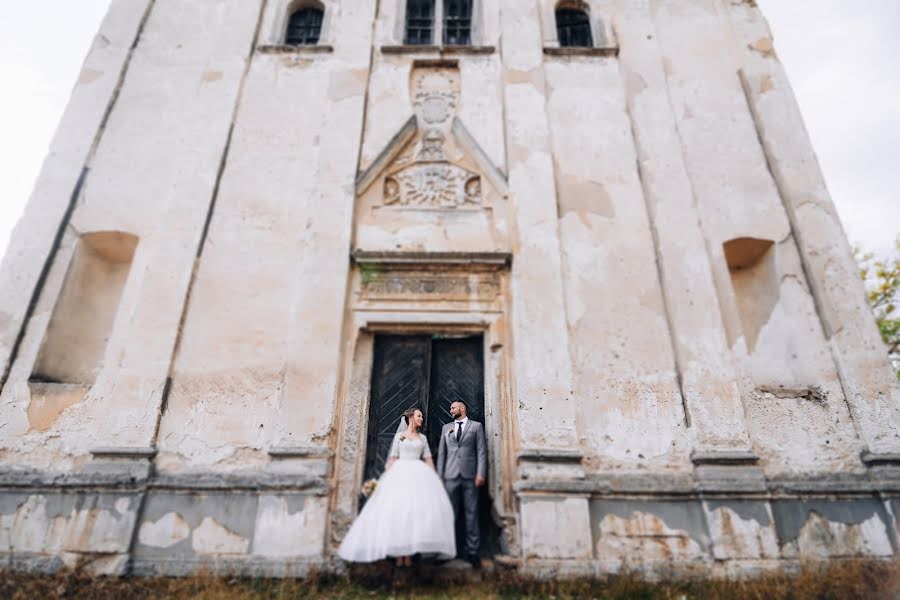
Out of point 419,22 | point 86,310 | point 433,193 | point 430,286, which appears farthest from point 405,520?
point 419,22

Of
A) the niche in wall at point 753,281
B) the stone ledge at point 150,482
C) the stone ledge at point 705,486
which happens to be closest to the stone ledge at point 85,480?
the stone ledge at point 150,482

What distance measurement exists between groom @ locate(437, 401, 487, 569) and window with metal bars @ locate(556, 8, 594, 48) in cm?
661

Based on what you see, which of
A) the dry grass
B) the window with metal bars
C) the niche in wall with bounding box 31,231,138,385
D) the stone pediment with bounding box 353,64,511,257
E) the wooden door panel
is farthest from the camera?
the window with metal bars

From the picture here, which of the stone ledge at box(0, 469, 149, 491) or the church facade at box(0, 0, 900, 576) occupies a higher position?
the church facade at box(0, 0, 900, 576)

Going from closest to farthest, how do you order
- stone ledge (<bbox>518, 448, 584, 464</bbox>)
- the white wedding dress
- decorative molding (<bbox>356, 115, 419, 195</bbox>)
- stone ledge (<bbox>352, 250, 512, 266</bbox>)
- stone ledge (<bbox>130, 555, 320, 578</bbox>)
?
the white wedding dress, stone ledge (<bbox>130, 555, 320, 578</bbox>), stone ledge (<bbox>518, 448, 584, 464</bbox>), stone ledge (<bbox>352, 250, 512, 266</bbox>), decorative molding (<bbox>356, 115, 419, 195</bbox>)

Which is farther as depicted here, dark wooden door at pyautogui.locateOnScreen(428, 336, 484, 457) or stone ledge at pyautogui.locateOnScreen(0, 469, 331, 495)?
dark wooden door at pyautogui.locateOnScreen(428, 336, 484, 457)

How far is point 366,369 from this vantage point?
6.56 m

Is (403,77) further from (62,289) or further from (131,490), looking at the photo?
(131,490)

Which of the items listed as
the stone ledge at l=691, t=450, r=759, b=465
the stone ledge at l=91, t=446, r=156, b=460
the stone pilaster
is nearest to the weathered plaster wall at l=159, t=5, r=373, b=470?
the stone ledge at l=91, t=446, r=156, b=460

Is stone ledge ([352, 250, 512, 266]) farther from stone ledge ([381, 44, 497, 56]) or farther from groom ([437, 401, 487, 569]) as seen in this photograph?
stone ledge ([381, 44, 497, 56])

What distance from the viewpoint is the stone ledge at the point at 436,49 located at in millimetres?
8414

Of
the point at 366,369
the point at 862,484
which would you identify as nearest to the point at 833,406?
the point at 862,484

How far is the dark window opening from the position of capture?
909 cm

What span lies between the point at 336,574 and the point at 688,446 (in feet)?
12.9
